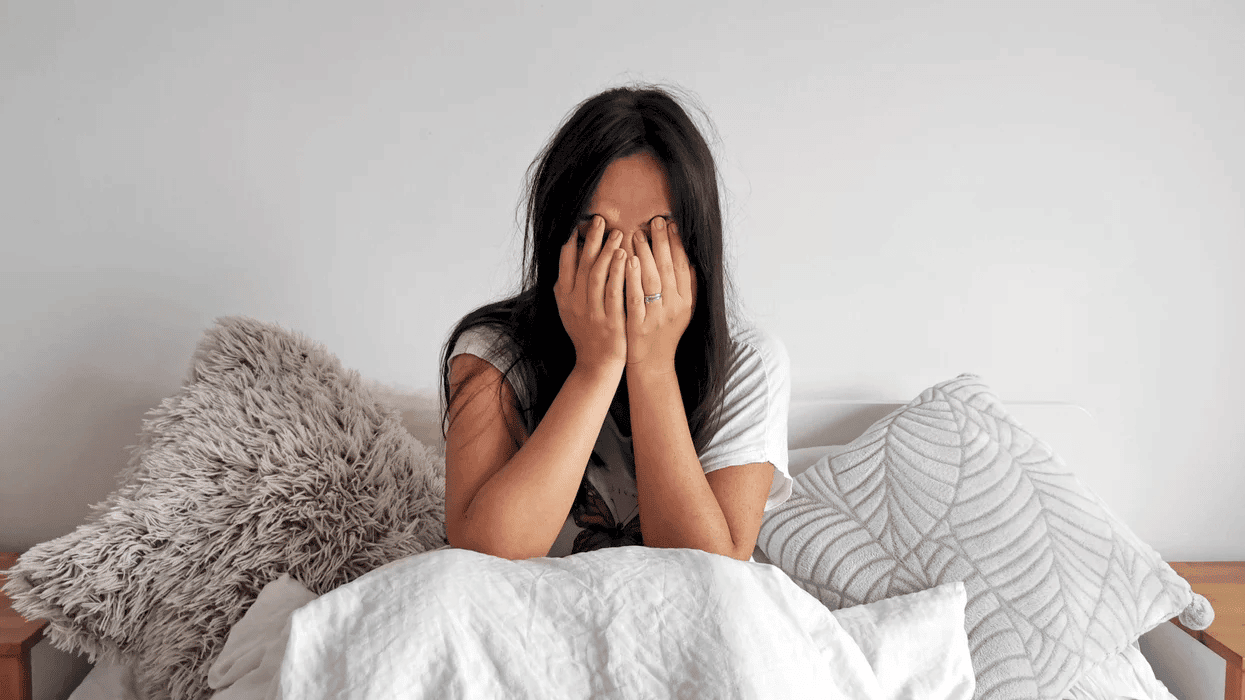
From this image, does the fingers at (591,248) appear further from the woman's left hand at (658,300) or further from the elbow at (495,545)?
the elbow at (495,545)

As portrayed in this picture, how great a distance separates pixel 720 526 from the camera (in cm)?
79

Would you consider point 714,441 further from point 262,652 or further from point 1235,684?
point 1235,684

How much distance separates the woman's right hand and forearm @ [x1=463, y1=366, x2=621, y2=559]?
2cm

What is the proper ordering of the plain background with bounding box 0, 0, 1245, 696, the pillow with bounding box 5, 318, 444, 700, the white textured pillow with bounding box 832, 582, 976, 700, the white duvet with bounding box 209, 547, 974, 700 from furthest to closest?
the plain background with bounding box 0, 0, 1245, 696
the pillow with bounding box 5, 318, 444, 700
the white textured pillow with bounding box 832, 582, 976, 700
the white duvet with bounding box 209, 547, 974, 700

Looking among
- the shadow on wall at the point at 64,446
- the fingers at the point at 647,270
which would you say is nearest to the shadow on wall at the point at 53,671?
the shadow on wall at the point at 64,446

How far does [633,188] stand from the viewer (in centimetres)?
78

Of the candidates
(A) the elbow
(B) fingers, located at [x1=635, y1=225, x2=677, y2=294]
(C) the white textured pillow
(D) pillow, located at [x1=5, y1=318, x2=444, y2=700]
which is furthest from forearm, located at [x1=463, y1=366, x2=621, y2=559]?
(C) the white textured pillow

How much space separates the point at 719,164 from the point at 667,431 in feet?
1.97

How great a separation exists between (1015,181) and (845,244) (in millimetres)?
311

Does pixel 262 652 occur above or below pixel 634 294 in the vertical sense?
below

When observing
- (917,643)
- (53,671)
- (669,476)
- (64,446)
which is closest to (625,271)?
(669,476)

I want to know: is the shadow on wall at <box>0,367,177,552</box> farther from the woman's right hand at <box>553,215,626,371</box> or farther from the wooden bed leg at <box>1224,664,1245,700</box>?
the wooden bed leg at <box>1224,664,1245,700</box>

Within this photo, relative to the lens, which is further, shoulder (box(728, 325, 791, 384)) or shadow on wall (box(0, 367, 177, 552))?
shadow on wall (box(0, 367, 177, 552))

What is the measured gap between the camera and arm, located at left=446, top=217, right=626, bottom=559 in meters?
0.74
